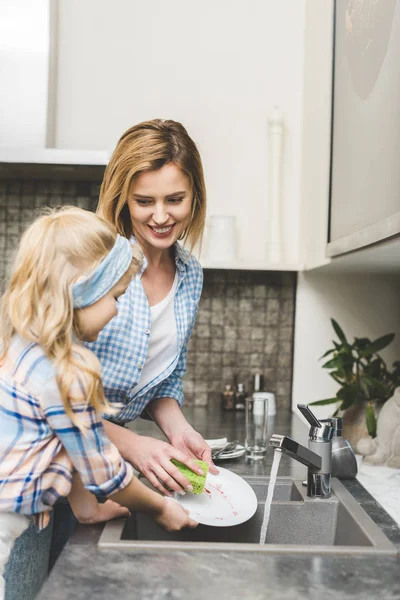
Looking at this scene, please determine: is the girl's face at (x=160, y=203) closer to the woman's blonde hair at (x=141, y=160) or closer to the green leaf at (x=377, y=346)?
the woman's blonde hair at (x=141, y=160)

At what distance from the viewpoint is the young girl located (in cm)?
98

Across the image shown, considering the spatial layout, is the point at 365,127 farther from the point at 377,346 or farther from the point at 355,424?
the point at 355,424

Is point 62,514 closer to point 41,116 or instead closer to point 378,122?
point 378,122

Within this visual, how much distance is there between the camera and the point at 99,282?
102cm

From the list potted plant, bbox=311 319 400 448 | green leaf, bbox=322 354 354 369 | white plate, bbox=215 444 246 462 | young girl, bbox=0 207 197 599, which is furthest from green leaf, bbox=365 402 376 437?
young girl, bbox=0 207 197 599

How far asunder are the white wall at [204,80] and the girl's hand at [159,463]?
4.30 ft

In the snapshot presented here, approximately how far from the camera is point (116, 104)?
2.48m

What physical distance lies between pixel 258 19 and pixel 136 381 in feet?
5.30

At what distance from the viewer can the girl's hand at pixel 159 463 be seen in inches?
48.0

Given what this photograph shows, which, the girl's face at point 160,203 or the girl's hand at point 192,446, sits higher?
the girl's face at point 160,203

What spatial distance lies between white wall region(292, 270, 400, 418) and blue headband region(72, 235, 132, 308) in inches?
59.3

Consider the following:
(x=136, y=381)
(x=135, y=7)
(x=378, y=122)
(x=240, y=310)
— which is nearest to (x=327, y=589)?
(x=136, y=381)

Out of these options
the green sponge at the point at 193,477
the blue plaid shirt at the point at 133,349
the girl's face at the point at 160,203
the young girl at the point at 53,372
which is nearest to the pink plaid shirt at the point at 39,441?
the young girl at the point at 53,372

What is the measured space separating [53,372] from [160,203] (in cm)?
52
